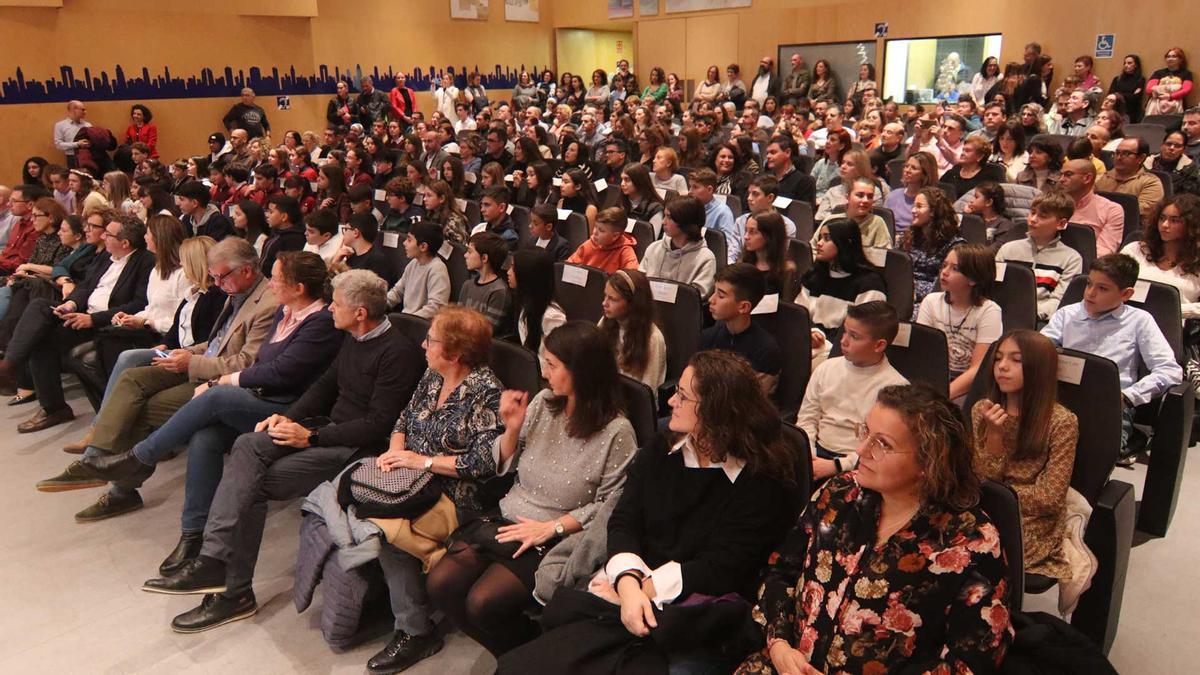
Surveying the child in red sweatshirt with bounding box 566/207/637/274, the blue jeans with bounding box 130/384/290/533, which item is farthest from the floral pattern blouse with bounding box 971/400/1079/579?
the blue jeans with bounding box 130/384/290/533

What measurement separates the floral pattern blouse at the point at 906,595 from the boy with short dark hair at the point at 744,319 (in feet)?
4.17

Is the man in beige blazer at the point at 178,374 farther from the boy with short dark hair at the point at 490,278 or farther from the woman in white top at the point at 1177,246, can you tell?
the woman in white top at the point at 1177,246

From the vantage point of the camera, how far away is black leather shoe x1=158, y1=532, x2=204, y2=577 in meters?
3.09

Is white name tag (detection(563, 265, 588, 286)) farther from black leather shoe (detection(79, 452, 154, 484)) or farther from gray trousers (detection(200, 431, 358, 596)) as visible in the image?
black leather shoe (detection(79, 452, 154, 484))

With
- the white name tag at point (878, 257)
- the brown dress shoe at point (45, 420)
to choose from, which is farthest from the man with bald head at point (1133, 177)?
the brown dress shoe at point (45, 420)

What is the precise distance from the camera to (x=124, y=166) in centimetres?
1131

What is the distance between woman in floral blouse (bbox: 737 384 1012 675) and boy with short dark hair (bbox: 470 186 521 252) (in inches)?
150

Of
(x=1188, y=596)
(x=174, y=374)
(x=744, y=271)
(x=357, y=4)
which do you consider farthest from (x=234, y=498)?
(x=357, y=4)

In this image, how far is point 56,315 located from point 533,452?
3.38m

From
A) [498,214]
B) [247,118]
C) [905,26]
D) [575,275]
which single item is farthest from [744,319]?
[247,118]

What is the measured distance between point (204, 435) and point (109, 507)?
843mm

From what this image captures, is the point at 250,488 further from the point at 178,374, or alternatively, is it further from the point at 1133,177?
the point at 1133,177

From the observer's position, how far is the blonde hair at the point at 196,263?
13.5ft

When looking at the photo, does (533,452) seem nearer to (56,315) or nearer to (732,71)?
(56,315)
